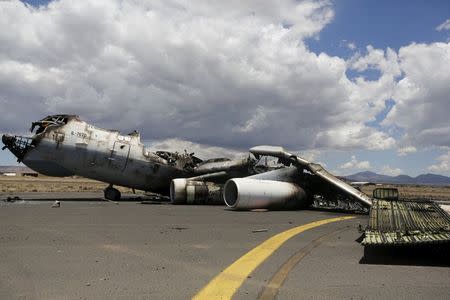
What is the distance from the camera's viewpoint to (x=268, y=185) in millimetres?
20594

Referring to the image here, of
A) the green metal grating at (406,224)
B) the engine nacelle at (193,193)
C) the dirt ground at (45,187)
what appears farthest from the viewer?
the dirt ground at (45,187)

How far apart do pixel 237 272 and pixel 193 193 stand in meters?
18.0

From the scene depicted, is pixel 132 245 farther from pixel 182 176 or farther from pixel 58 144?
pixel 182 176

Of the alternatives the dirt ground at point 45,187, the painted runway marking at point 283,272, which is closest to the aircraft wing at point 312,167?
the painted runway marking at point 283,272

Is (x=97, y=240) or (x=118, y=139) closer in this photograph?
(x=97, y=240)

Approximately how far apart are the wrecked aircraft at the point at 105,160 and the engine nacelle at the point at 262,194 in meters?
4.29

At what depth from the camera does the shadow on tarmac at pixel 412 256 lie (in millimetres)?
7516

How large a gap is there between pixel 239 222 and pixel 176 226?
2.43m

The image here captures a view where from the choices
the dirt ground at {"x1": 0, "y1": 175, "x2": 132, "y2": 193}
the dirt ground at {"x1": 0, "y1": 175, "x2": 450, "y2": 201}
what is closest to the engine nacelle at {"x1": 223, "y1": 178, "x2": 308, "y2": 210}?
the dirt ground at {"x1": 0, "y1": 175, "x2": 450, "y2": 201}

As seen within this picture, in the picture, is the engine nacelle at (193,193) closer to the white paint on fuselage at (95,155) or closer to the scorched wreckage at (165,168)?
the scorched wreckage at (165,168)

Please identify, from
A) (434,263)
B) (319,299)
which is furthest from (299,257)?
(319,299)

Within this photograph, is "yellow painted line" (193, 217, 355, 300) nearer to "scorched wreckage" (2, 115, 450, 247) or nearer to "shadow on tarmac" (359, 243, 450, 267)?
"shadow on tarmac" (359, 243, 450, 267)

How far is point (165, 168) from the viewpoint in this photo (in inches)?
1090

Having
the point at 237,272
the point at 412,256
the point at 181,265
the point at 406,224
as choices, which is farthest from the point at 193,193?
the point at 237,272
